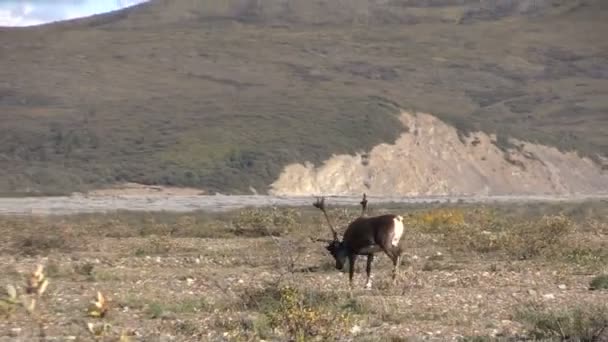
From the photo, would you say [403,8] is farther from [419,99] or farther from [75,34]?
[419,99]

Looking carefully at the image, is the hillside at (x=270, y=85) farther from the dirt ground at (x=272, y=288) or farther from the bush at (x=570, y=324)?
the bush at (x=570, y=324)

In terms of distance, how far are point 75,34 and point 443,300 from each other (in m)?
127

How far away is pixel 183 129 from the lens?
290 ft

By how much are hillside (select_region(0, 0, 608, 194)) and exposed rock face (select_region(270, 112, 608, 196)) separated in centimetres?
120

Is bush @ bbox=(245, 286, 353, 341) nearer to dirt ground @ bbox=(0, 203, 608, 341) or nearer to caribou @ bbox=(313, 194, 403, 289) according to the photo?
dirt ground @ bbox=(0, 203, 608, 341)

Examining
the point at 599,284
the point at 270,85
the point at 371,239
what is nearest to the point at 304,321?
the point at 371,239

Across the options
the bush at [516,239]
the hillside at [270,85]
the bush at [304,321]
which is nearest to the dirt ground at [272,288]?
the bush at [304,321]

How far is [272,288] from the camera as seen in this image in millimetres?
15695

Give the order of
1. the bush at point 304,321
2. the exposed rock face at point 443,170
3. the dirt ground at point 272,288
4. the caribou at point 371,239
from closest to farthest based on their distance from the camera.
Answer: the bush at point 304,321 → the dirt ground at point 272,288 → the caribou at point 371,239 → the exposed rock face at point 443,170

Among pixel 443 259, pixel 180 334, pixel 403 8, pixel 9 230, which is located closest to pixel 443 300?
pixel 180 334

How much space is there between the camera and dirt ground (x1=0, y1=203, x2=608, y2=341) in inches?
538

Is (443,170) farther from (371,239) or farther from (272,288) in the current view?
(272,288)

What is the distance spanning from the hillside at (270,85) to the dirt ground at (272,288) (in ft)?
147

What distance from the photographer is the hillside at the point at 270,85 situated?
8162 cm
